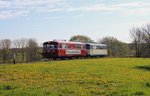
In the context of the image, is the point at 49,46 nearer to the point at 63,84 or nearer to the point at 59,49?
the point at 59,49

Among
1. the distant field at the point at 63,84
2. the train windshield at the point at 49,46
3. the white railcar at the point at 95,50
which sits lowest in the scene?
the distant field at the point at 63,84

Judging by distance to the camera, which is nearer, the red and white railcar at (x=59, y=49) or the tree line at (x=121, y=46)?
the red and white railcar at (x=59, y=49)

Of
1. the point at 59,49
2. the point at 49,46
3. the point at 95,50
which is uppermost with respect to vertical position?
the point at 49,46

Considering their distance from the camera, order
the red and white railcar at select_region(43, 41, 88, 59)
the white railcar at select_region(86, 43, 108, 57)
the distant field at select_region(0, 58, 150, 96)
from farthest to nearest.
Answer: the white railcar at select_region(86, 43, 108, 57) < the red and white railcar at select_region(43, 41, 88, 59) < the distant field at select_region(0, 58, 150, 96)

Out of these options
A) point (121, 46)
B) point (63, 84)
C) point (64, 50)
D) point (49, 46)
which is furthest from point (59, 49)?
point (121, 46)

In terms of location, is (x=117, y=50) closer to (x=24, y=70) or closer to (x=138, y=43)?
(x=138, y=43)

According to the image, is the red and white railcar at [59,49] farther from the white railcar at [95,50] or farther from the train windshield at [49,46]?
the white railcar at [95,50]

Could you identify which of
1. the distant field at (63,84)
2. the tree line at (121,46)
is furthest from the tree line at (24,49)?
the distant field at (63,84)

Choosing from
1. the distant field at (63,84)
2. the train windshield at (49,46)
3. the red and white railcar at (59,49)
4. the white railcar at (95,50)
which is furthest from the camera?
the white railcar at (95,50)

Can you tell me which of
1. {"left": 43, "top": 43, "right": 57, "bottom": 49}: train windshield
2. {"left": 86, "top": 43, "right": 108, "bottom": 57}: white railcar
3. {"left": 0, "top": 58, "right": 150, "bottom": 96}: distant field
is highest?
{"left": 43, "top": 43, "right": 57, "bottom": 49}: train windshield

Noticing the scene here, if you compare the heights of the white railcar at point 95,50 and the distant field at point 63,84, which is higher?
the white railcar at point 95,50

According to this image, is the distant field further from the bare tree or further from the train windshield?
the bare tree

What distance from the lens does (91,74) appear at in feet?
89.2

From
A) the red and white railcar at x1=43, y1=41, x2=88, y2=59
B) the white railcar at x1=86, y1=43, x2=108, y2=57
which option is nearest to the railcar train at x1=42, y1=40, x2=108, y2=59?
the red and white railcar at x1=43, y1=41, x2=88, y2=59
